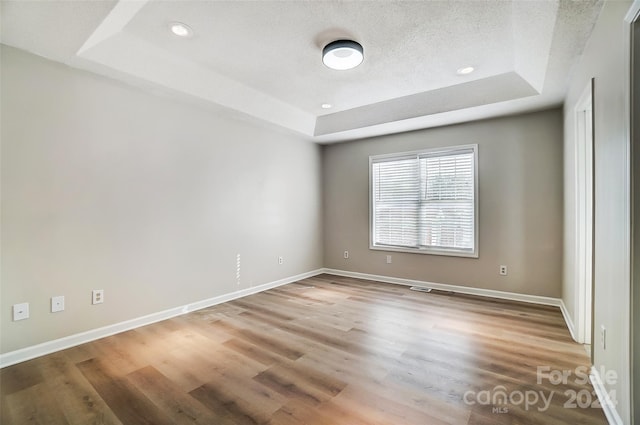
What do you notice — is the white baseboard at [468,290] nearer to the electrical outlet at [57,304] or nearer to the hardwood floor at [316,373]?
the hardwood floor at [316,373]

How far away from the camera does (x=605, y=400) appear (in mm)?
1742

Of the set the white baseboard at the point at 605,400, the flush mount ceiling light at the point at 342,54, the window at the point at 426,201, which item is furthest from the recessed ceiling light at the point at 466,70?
the white baseboard at the point at 605,400

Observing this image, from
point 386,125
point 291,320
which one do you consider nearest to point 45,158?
point 291,320

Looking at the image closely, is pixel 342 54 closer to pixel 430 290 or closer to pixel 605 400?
pixel 605 400

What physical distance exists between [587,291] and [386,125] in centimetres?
296

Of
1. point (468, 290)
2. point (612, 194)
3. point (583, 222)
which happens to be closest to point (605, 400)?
point (612, 194)

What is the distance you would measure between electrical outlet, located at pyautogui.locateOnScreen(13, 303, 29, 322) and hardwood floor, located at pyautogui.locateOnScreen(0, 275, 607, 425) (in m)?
0.37

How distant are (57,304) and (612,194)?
4.13 m

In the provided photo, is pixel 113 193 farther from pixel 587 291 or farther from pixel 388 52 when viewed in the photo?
pixel 587 291

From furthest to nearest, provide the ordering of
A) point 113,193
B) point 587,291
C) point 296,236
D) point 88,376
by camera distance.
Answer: point 296,236 → point 113,193 → point 587,291 → point 88,376

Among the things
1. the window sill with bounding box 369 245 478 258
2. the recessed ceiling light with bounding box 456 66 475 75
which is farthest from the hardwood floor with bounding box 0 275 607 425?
the recessed ceiling light with bounding box 456 66 475 75

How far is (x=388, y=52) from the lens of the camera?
2.73m

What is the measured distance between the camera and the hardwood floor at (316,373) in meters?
1.74

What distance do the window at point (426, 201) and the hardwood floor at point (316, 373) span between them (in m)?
1.28
